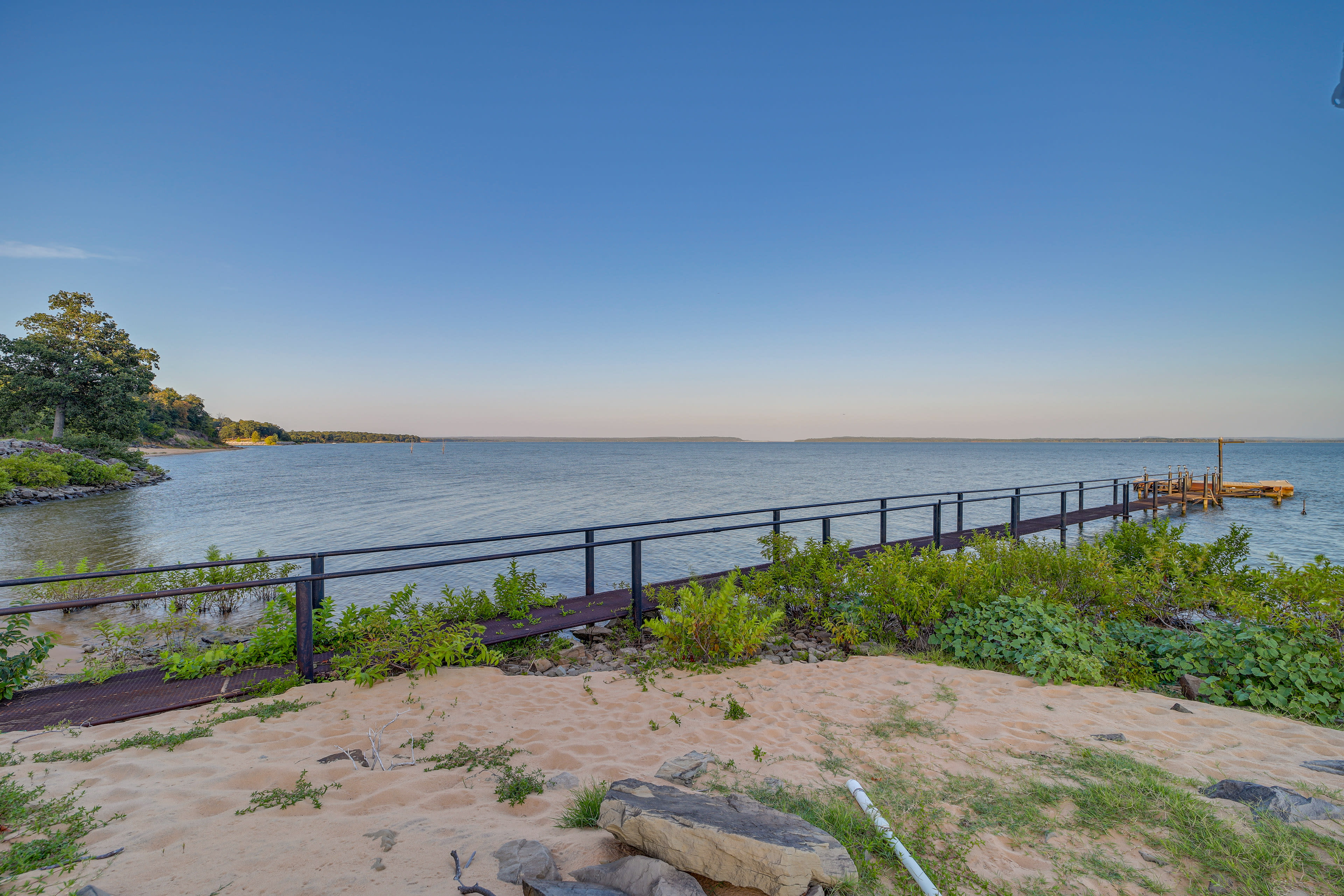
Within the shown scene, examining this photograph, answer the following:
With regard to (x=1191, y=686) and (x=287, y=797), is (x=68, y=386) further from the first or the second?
(x=1191, y=686)

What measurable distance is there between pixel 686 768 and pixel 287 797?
216 cm

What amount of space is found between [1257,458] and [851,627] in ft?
477

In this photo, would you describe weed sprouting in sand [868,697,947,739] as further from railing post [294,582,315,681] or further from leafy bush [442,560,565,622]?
railing post [294,582,315,681]

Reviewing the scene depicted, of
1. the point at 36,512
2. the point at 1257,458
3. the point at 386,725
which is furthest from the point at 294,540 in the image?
the point at 1257,458

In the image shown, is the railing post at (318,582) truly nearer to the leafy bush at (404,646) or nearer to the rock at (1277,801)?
the leafy bush at (404,646)

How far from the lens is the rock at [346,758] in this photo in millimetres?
3375

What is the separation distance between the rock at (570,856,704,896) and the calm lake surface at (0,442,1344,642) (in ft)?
32.3

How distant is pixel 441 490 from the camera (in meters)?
35.0

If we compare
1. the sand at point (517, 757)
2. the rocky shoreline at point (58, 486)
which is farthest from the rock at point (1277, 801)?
the rocky shoreline at point (58, 486)

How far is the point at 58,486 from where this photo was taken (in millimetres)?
27188

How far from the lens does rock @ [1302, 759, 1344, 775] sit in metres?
3.15

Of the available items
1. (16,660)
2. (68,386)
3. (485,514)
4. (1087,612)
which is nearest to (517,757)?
(16,660)

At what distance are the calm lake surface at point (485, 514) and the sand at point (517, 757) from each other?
24.2ft

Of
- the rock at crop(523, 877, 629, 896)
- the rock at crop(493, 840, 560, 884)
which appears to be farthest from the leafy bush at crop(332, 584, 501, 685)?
the rock at crop(523, 877, 629, 896)
